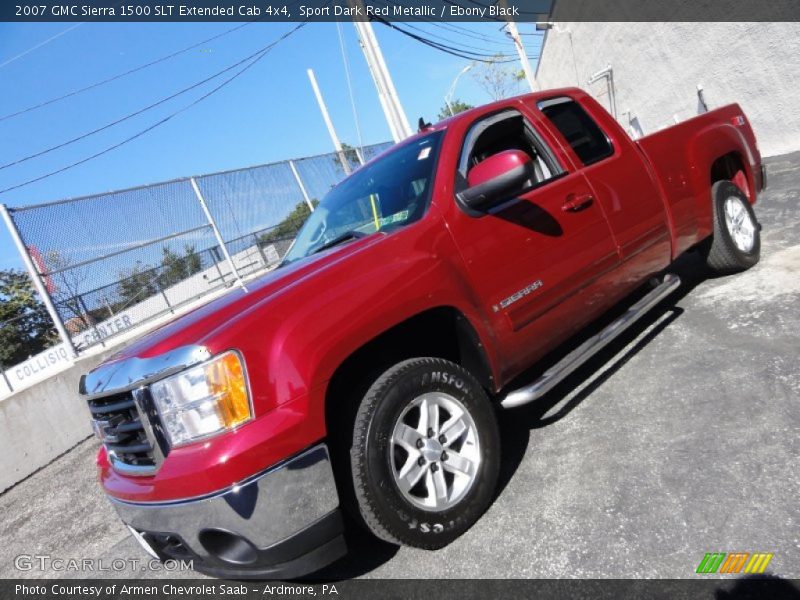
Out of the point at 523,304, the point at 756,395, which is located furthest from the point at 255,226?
the point at 756,395

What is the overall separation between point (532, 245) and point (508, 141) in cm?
93

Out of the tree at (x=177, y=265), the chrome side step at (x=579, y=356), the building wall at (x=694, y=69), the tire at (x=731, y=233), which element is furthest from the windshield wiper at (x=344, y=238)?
the building wall at (x=694, y=69)

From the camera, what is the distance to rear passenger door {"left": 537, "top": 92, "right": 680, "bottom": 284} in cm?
342

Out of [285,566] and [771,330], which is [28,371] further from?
[771,330]

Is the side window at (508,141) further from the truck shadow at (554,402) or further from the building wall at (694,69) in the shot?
the building wall at (694,69)

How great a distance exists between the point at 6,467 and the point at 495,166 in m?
6.07

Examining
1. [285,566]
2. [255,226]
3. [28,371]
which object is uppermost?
[255,226]

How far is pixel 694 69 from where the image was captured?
37.0 feet

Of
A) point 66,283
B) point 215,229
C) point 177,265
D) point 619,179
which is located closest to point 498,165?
point 619,179

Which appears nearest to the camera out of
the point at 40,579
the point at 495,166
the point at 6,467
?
the point at 495,166

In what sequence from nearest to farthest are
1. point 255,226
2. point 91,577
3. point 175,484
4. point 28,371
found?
point 175,484 < point 91,577 < point 28,371 < point 255,226

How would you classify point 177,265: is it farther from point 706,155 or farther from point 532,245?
point 706,155

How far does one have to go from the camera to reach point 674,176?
12.9 ft

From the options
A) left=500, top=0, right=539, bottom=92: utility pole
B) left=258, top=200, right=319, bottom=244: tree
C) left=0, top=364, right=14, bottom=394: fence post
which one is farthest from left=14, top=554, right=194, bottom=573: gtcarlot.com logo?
left=500, top=0, right=539, bottom=92: utility pole
